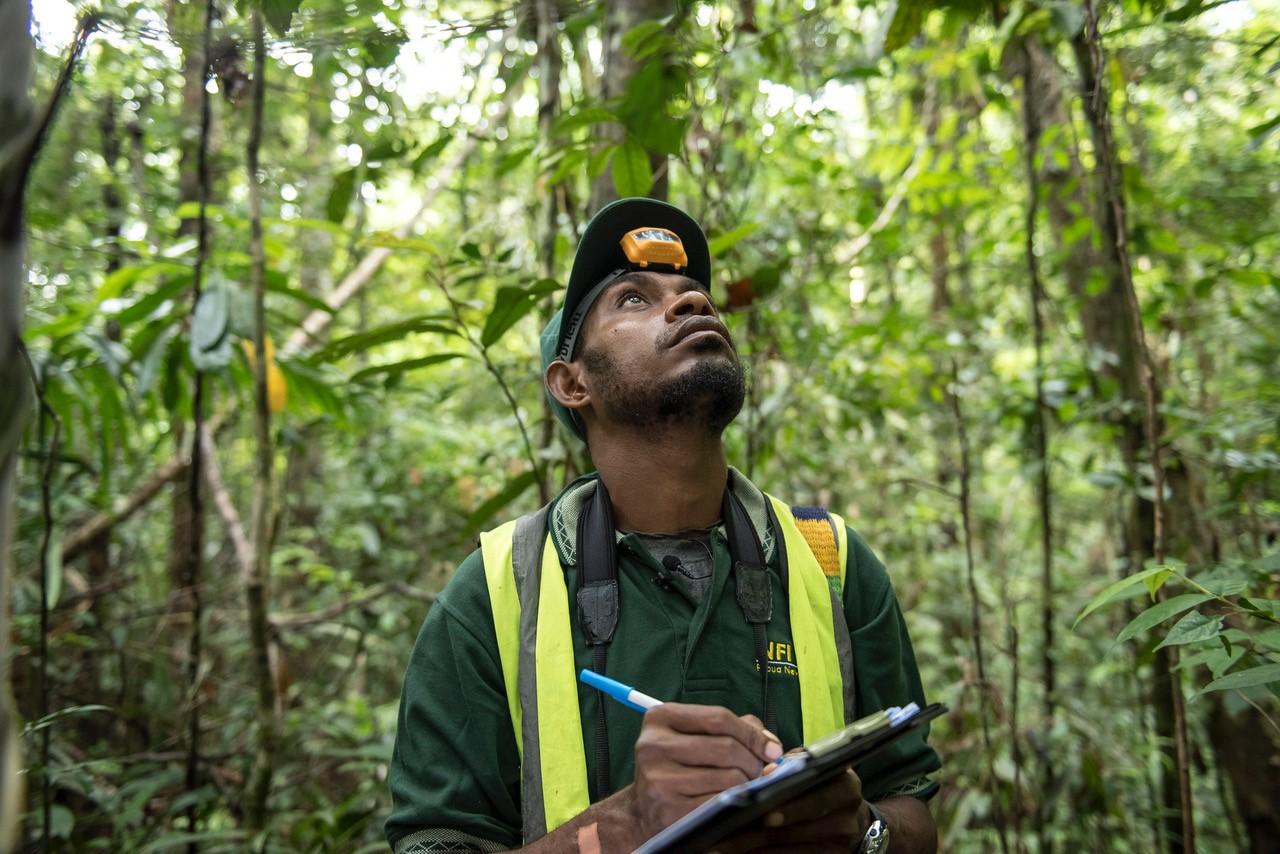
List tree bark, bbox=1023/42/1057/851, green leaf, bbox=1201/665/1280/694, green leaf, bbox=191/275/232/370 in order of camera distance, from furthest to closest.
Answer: tree bark, bbox=1023/42/1057/851
green leaf, bbox=191/275/232/370
green leaf, bbox=1201/665/1280/694

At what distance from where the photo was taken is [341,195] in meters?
2.80

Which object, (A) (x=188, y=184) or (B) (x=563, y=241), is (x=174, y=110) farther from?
(B) (x=563, y=241)

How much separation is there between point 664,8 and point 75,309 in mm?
2293

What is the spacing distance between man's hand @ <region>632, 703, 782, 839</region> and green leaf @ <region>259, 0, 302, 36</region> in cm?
147

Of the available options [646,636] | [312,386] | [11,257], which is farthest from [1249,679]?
[312,386]

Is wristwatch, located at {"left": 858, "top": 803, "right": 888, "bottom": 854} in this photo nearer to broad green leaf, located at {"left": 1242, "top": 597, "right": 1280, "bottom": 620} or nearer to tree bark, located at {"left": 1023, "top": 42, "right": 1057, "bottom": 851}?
broad green leaf, located at {"left": 1242, "top": 597, "right": 1280, "bottom": 620}

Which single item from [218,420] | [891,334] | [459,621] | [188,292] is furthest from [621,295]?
[218,420]

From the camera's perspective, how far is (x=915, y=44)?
17.0 feet

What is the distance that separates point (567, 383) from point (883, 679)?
38.5 inches

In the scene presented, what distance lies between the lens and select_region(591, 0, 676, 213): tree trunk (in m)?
2.67

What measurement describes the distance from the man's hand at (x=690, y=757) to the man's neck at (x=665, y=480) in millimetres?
594

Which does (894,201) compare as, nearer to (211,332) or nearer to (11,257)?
(211,332)

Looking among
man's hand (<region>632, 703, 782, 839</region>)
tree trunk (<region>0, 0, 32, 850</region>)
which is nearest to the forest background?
tree trunk (<region>0, 0, 32, 850</region>)

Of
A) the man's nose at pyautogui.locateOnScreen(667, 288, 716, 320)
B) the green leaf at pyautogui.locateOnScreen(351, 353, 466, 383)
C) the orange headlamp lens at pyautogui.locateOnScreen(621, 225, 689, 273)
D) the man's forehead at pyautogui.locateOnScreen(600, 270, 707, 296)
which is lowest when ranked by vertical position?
the man's nose at pyautogui.locateOnScreen(667, 288, 716, 320)
